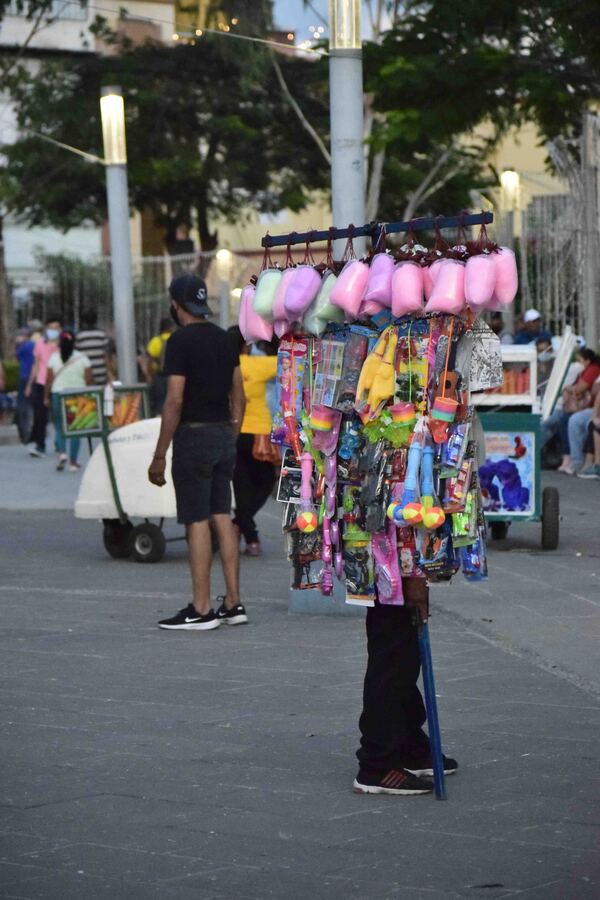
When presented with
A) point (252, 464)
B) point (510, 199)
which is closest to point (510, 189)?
point (510, 199)

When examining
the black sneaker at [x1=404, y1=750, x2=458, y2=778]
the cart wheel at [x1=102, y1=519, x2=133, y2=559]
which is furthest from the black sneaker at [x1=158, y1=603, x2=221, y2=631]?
the black sneaker at [x1=404, y1=750, x2=458, y2=778]

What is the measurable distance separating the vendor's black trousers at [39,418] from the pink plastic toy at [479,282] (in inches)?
675

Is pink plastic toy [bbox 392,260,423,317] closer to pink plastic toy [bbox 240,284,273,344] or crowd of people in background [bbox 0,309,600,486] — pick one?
pink plastic toy [bbox 240,284,273,344]

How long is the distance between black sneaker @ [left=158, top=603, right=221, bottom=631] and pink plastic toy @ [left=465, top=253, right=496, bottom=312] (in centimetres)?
395

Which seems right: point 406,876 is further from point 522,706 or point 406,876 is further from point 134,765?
point 522,706

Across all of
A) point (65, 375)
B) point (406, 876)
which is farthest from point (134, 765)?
point (65, 375)

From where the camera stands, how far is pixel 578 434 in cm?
1780

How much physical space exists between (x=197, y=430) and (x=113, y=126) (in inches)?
380

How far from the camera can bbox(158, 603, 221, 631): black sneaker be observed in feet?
29.3

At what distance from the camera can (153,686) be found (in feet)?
24.3

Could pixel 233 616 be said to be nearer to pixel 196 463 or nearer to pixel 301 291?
pixel 196 463

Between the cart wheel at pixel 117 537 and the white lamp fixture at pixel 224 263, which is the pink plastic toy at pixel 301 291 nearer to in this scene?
the cart wheel at pixel 117 537

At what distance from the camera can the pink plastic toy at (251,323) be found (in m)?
5.91

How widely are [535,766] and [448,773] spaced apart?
318 millimetres
